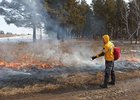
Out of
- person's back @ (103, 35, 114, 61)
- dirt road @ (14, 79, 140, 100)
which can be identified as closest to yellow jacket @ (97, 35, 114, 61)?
person's back @ (103, 35, 114, 61)

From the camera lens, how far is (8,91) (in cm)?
1192

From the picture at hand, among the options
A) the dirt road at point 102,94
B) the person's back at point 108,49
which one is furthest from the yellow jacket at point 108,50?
the dirt road at point 102,94

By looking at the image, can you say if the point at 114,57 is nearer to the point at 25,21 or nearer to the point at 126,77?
the point at 126,77

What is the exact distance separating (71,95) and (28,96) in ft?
4.84

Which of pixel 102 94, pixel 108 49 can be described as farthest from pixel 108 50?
pixel 102 94

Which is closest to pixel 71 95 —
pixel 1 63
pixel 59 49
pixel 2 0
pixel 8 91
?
pixel 8 91

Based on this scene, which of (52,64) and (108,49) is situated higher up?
(108,49)

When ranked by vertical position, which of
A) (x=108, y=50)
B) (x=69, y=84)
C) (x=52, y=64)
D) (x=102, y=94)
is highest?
(x=108, y=50)

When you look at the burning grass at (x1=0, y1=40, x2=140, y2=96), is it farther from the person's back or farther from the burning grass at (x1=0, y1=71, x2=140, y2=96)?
the person's back

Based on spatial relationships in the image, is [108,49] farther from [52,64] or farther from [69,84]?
[52,64]

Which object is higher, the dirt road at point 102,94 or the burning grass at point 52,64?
the burning grass at point 52,64

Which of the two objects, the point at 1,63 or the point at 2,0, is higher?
the point at 2,0

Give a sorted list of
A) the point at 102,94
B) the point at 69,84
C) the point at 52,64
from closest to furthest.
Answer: the point at 102,94 → the point at 69,84 → the point at 52,64

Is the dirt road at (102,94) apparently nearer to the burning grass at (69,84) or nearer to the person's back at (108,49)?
the burning grass at (69,84)
